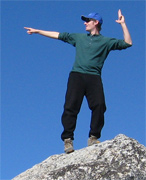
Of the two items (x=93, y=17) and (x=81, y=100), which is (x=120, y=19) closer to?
(x=93, y=17)

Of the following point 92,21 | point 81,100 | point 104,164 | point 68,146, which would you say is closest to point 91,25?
point 92,21

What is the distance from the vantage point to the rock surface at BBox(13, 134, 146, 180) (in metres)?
5.31

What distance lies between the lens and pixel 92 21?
283 inches

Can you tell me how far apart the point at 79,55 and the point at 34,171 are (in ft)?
8.17

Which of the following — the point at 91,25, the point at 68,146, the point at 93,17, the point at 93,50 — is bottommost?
the point at 68,146

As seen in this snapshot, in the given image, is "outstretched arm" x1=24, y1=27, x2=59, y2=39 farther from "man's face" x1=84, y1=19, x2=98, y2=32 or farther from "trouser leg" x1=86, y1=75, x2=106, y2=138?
"trouser leg" x1=86, y1=75, x2=106, y2=138

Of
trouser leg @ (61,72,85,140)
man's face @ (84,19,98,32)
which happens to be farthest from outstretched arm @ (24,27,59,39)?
trouser leg @ (61,72,85,140)

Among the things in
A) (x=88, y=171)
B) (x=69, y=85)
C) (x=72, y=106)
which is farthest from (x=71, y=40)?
(x=88, y=171)

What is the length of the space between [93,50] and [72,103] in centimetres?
119

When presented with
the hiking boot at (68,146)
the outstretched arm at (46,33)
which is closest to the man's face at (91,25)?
the outstretched arm at (46,33)

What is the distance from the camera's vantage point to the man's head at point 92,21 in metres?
7.18

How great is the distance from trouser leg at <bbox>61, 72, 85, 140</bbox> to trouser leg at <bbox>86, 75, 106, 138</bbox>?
0.17 meters

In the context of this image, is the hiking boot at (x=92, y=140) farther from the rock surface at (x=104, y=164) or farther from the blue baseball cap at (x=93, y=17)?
the blue baseball cap at (x=93, y=17)

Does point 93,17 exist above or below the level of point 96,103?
above
